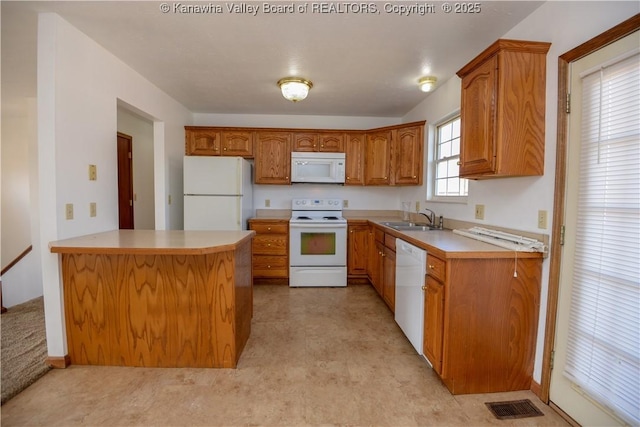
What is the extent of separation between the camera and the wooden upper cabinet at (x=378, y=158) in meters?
3.79

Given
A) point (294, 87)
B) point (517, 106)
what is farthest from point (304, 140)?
point (517, 106)

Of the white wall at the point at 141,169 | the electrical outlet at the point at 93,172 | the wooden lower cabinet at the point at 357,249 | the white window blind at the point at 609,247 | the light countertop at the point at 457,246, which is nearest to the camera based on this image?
the white window blind at the point at 609,247

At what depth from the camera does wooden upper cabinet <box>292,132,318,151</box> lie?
3.93 meters

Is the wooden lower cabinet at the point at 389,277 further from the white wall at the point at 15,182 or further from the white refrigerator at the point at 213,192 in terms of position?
the white wall at the point at 15,182

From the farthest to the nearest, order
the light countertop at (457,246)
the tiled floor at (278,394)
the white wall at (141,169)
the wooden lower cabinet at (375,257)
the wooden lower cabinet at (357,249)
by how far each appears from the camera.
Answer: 1. the white wall at (141,169)
2. the wooden lower cabinet at (357,249)
3. the wooden lower cabinet at (375,257)
4. the light countertop at (457,246)
5. the tiled floor at (278,394)

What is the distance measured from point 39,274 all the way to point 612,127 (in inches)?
195

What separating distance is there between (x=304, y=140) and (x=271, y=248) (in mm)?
1542

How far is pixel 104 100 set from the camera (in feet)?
7.54

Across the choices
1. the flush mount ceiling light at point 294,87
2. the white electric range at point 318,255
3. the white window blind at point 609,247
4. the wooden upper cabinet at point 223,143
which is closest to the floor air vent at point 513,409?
the white window blind at point 609,247

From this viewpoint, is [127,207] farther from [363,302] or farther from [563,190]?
[563,190]

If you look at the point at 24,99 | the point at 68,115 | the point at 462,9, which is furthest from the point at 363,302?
the point at 24,99

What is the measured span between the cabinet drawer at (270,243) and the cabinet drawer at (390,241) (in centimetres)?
137

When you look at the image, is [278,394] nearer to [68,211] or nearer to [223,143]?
[68,211]

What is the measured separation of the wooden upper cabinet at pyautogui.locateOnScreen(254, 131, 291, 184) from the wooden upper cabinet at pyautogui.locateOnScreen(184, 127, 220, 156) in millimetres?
567
